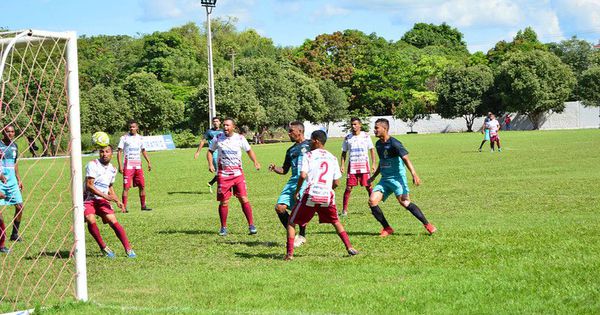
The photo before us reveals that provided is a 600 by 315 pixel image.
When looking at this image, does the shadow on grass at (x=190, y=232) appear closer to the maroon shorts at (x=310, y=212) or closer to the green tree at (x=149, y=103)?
the maroon shorts at (x=310, y=212)

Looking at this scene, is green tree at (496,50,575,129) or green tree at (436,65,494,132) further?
green tree at (436,65,494,132)

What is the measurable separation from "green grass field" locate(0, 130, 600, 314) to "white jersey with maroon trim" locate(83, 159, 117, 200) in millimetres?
941

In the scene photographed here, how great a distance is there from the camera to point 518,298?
25.9ft

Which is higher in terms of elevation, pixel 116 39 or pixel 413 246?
pixel 116 39

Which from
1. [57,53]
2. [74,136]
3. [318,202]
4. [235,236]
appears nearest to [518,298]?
[318,202]

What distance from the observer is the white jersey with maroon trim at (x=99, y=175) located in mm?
11380

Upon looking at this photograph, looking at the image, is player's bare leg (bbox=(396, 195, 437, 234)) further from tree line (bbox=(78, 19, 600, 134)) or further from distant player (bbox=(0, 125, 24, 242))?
tree line (bbox=(78, 19, 600, 134))

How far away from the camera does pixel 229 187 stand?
13.8 m

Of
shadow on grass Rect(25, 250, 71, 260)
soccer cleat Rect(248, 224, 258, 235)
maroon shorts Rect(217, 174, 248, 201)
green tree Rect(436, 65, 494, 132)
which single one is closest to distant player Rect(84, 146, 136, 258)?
shadow on grass Rect(25, 250, 71, 260)

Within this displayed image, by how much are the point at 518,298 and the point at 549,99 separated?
259 feet

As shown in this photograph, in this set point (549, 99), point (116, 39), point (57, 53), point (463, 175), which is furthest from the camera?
point (116, 39)

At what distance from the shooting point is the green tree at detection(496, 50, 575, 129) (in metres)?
81.6

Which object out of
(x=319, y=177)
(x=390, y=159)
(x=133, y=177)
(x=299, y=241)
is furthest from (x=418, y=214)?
(x=133, y=177)

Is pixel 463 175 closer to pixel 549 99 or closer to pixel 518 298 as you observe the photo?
pixel 518 298
